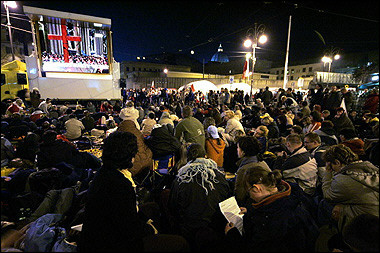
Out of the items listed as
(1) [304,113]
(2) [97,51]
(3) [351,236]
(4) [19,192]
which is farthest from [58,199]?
(2) [97,51]

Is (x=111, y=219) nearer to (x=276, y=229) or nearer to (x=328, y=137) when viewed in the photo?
(x=276, y=229)

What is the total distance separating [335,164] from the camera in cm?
249

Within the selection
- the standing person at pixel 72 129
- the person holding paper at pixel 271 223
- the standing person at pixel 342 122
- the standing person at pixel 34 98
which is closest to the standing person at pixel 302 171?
the person holding paper at pixel 271 223

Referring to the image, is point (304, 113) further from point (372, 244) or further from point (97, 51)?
point (97, 51)

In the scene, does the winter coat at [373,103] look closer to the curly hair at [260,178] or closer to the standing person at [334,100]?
the standing person at [334,100]

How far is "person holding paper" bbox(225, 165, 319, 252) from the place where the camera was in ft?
5.37

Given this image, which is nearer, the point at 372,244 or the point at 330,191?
the point at 372,244

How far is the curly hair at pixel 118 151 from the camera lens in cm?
183

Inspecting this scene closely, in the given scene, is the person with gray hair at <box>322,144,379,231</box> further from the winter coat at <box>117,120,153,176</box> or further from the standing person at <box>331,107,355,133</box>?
the standing person at <box>331,107,355,133</box>

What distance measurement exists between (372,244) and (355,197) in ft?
2.78

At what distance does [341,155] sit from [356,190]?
28.3 inches

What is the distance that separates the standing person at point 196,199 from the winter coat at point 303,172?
131cm

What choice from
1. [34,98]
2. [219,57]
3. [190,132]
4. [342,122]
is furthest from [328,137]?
[219,57]

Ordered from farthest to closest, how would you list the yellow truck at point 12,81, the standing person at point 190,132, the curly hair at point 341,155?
the yellow truck at point 12,81 → the standing person at point 190,132 → the curly hair at point 341,155
